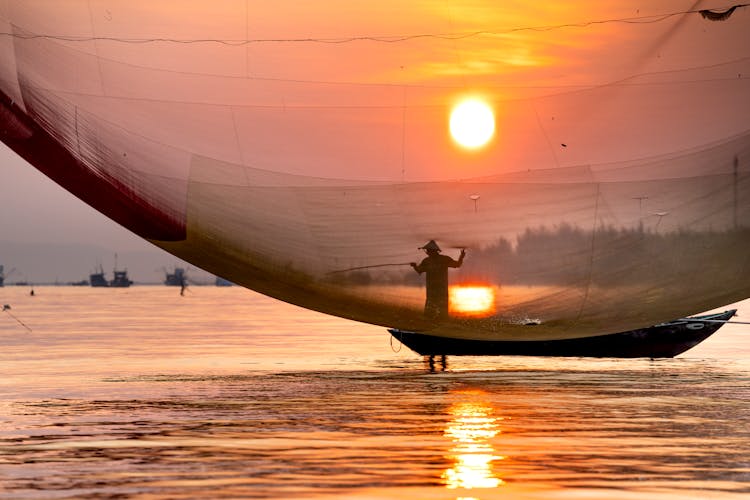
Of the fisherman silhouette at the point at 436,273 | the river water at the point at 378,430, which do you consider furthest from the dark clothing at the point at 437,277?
the river water at the point at 378,430

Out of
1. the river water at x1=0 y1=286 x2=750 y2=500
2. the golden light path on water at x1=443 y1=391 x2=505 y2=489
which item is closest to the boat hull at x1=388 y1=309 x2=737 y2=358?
the river water at x1=0 y1=286 x2=750 y2=500

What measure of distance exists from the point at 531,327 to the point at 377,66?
222 inches

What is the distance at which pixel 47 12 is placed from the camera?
883 inches

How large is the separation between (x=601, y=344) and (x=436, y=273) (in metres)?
16.4

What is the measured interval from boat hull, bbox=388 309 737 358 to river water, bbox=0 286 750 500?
0.53 metres

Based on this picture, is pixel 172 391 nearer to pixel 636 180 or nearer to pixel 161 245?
pixel 161 245

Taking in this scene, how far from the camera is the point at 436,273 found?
23.8 meters

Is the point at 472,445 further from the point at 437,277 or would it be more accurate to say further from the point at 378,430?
the point at 437,277

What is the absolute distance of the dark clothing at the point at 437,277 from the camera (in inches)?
922

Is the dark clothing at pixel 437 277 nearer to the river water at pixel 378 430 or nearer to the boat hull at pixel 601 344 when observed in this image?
the river water at pixel 378 430

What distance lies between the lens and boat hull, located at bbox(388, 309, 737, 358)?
36.8 m

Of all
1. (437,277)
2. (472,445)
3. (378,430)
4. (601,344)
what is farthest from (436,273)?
(601,344)

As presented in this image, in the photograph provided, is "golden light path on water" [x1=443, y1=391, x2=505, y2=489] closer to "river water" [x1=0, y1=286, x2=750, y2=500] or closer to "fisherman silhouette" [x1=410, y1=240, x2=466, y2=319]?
"river water" [x1=0, y1=286, x2=750, y2=500]

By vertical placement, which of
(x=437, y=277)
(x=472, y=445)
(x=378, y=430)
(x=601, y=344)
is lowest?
(x=472, y=445)
